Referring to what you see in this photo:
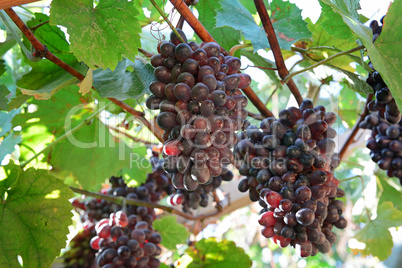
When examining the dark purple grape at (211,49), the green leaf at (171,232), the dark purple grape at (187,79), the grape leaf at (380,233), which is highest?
the dark purple grape at (211,49)

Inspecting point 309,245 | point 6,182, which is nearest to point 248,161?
point 309,245

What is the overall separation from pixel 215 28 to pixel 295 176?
573 millimetres

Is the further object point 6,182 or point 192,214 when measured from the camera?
point 192,214

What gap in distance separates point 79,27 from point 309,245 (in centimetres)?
76

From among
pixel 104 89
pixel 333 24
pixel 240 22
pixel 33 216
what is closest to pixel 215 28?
pixel 240 22

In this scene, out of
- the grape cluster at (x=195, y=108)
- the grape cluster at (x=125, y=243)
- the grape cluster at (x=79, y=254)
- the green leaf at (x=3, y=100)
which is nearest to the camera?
the grape cluster at (x=195, y=108)

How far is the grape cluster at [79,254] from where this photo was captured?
1422mm

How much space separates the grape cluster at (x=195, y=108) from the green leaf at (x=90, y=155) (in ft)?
2.13

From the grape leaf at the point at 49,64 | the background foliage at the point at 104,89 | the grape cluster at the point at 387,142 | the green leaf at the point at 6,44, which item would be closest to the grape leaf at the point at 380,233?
the background foliage at the point at 104,89

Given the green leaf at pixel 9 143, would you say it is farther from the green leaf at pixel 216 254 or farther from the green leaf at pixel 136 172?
the green leaf at pixel 216 254

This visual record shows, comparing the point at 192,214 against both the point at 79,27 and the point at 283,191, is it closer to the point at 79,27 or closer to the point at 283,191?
the point at 283,191

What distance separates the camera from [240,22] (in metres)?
1.05

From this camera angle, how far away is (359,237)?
135cm

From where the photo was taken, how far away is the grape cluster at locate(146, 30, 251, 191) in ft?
2.37
